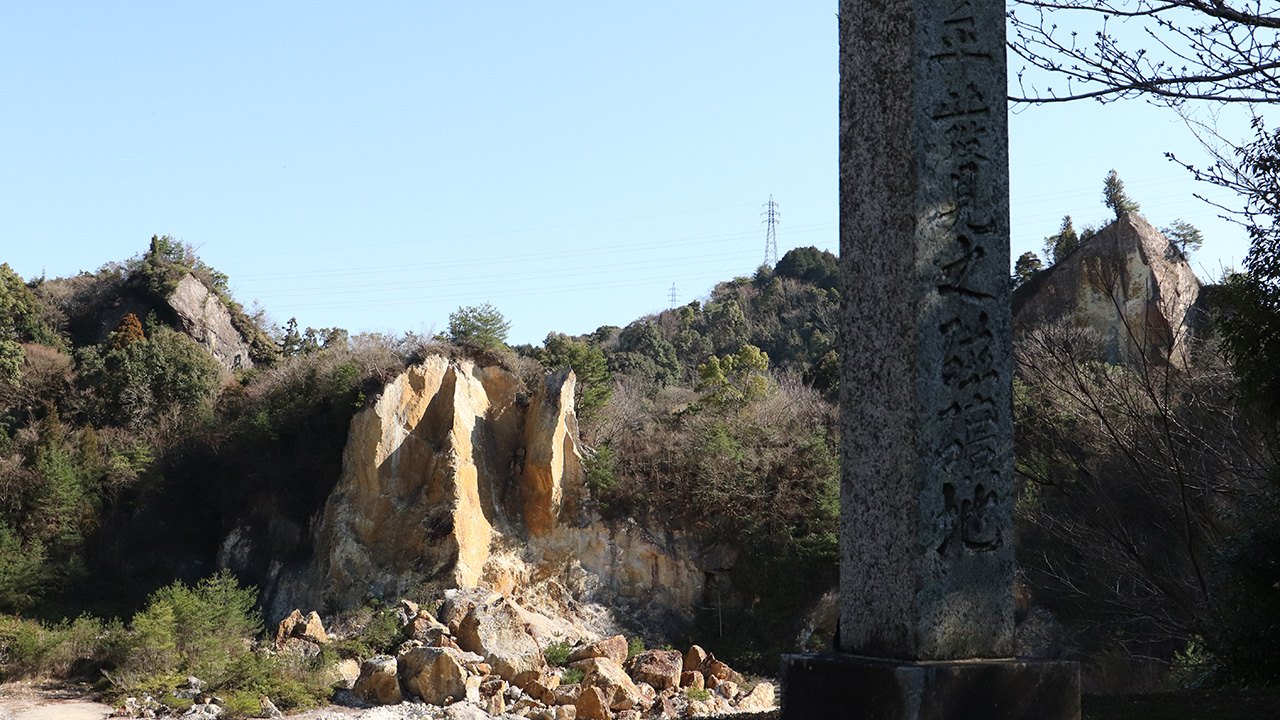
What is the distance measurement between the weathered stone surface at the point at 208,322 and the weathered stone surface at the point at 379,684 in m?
16.3

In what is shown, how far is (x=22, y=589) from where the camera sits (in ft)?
59.1

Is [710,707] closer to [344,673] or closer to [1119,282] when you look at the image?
[344,673]

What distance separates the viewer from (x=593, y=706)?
1327 cm

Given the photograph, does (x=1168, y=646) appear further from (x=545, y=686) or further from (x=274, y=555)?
(x=274, y=555)

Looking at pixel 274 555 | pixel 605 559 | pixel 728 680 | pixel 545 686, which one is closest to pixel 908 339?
pixel 545 686

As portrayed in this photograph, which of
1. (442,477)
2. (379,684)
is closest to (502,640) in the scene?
(379,684)

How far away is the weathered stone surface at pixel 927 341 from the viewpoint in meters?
3.17

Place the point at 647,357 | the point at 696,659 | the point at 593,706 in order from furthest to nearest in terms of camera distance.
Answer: the point at 647,357
the point at 696,659
the point at 593,706

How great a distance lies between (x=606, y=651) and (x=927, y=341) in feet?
44.9

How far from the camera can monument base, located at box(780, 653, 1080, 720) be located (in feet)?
9.82

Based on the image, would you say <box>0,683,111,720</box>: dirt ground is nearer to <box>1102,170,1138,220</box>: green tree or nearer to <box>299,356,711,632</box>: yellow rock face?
<box>299,356,711,632</box>: yellow rock face

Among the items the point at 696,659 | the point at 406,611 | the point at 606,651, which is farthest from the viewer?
the point at 406,611

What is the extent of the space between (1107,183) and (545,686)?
79.3ft

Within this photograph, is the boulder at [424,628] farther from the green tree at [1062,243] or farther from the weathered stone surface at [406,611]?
the green tree at [1062,243]
